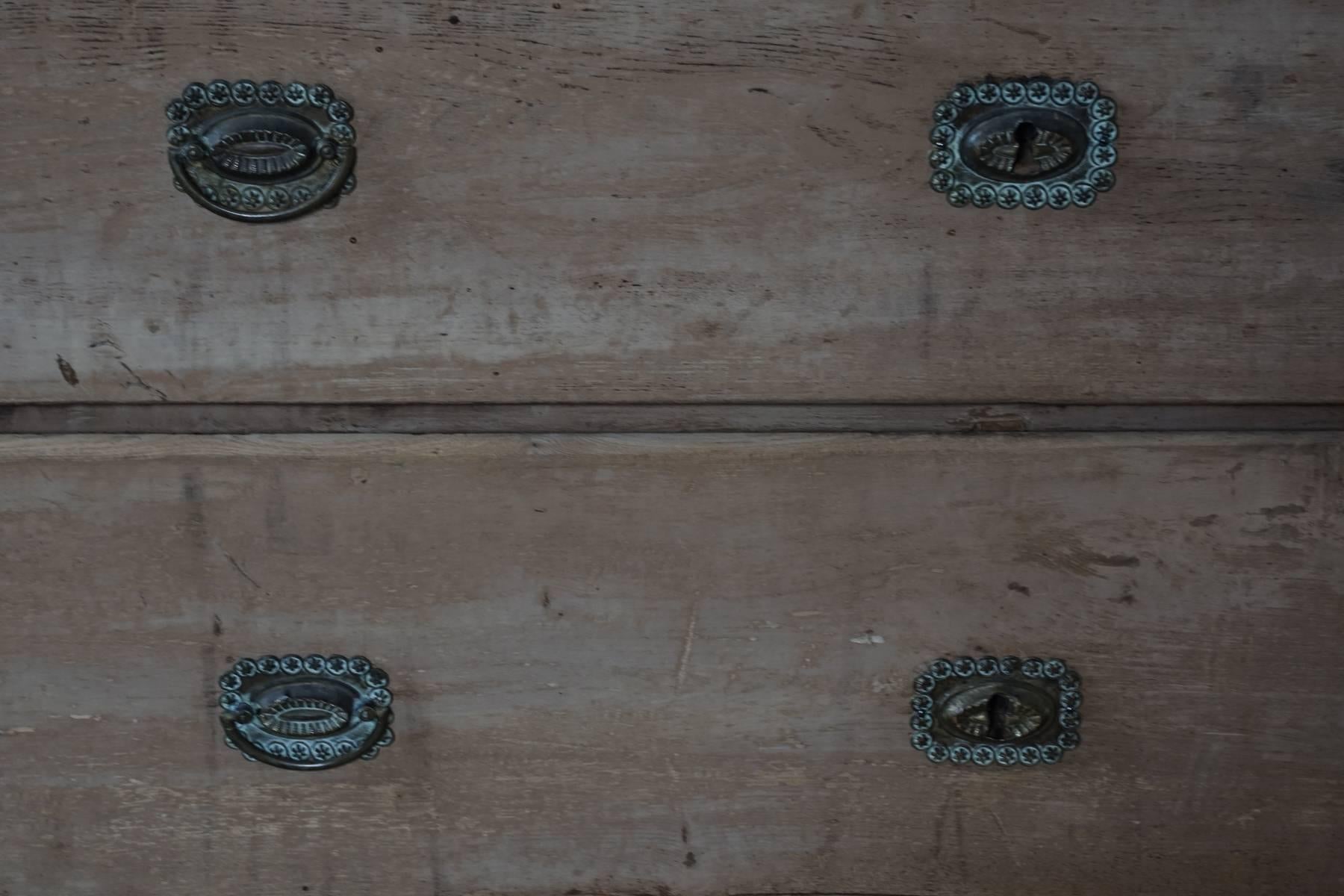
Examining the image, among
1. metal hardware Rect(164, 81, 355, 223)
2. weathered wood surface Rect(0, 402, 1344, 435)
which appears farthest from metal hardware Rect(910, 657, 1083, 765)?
metal hardware Rect(164, 81, 355, 223)

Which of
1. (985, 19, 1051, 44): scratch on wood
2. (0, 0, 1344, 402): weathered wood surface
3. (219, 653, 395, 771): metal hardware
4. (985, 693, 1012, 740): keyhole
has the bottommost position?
(219, 653, 395, 771): metal hardware

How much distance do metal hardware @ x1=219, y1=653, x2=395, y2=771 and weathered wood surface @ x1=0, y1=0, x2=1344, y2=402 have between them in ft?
0.39

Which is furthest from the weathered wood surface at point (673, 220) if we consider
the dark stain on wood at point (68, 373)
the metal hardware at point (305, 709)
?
the metal hardware at point (305, 709)

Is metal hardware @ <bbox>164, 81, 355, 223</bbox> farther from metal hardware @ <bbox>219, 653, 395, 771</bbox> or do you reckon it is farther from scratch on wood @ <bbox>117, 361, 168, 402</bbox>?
metal hardware @ <bbox>219, 653, 395, 771</bbox>

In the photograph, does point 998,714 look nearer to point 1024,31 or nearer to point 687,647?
→ point 687,647

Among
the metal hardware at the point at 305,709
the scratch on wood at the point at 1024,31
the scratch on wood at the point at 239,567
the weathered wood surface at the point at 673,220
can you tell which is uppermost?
the scratch on wood at the point at 1024,31

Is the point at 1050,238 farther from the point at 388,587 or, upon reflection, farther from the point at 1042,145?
the point at 388,587

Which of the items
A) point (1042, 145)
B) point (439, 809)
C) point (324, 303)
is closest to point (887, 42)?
point (1042, 145)

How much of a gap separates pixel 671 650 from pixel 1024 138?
0.83 feet

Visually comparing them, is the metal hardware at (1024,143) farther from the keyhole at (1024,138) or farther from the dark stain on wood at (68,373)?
the dark stain on wood at (68,373)

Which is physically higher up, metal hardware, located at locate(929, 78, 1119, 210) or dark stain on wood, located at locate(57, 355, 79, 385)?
metal hardware, located at locate(929, 78, 1119, 210)

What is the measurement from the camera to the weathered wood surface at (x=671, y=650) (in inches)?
17.2

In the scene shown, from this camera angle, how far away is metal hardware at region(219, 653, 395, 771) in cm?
45

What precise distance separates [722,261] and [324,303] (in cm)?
16
